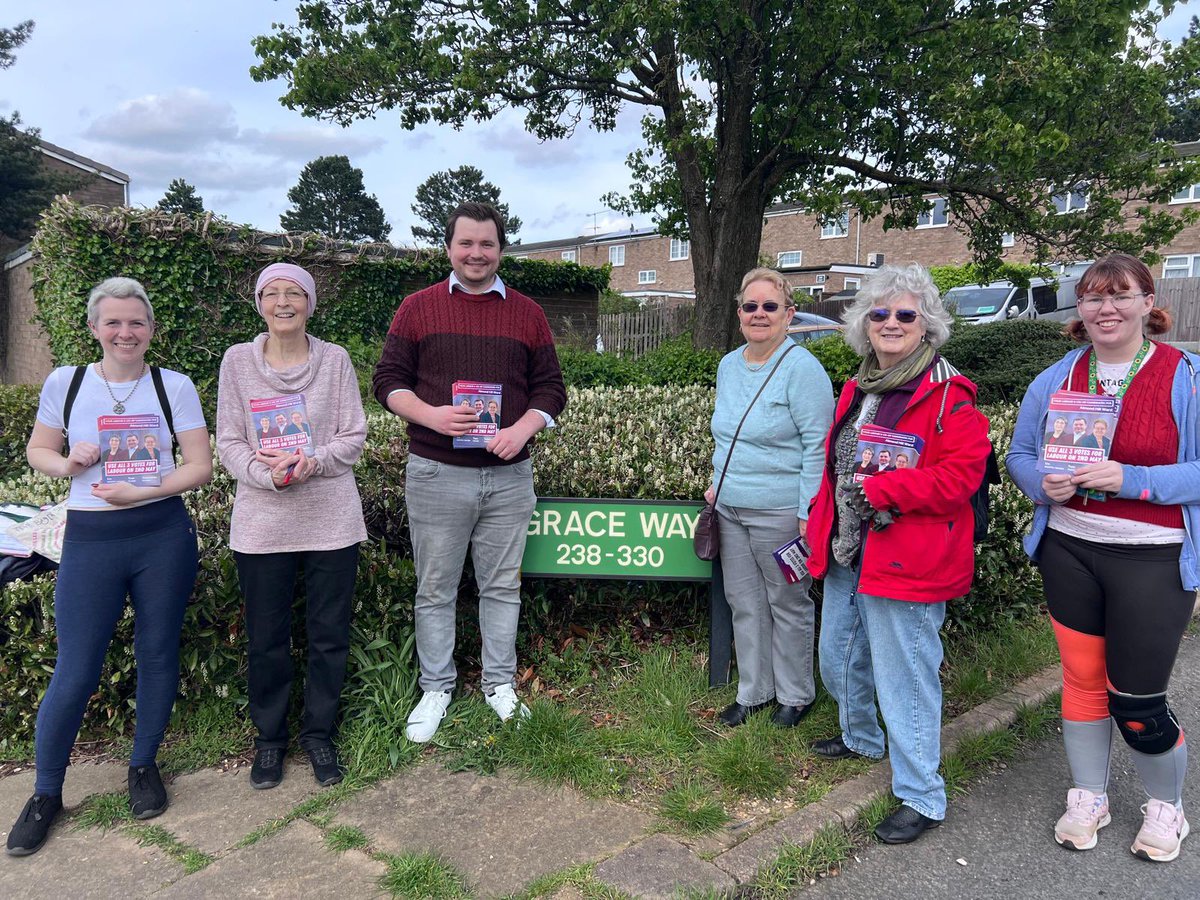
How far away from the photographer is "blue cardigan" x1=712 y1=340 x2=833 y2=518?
3143mm

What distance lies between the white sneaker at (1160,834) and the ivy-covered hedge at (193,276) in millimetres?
9218

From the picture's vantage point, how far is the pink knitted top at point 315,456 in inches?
117

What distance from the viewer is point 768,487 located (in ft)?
10.6

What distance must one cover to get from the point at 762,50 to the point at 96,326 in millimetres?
8545

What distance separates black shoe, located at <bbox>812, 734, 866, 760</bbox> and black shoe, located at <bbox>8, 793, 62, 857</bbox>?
2788 mm

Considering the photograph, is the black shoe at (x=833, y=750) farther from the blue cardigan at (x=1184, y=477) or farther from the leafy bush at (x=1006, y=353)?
the leafy bush at (x=1006, y=353)

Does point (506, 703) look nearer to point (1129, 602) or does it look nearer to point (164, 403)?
point (164, 403)

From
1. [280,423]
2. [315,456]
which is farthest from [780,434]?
[280,423]

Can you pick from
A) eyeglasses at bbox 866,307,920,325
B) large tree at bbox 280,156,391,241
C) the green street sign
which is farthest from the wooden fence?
large tree at bbox 280,156,391,241

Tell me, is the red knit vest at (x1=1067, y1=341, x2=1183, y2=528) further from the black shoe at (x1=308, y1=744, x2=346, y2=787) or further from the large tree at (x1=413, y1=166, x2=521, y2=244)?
the large tree at (x1=413, y1=166, x2=521, y2=244)

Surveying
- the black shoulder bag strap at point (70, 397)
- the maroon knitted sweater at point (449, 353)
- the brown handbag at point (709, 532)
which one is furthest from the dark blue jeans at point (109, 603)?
the brown handbag at point (709, 532)

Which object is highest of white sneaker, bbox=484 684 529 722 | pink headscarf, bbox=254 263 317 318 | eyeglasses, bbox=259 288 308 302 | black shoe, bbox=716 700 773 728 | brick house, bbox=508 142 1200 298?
brick house, bbox=508 142 1200 298

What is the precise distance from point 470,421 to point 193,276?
26.9ft

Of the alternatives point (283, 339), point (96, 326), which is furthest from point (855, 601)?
point (96, 326)
